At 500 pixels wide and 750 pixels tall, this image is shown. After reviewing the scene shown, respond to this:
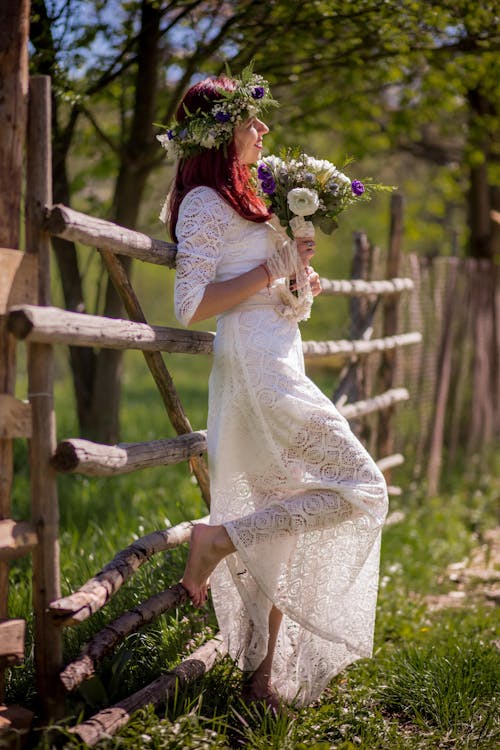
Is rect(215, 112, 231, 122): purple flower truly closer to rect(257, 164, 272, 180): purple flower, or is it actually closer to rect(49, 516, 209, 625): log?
rect(257, 164, 272, 180): purple flower

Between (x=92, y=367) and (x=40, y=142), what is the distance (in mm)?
3643

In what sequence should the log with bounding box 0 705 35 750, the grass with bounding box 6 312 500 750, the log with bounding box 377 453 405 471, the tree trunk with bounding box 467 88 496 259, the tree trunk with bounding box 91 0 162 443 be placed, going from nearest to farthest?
the log with bounding box 0 705 35 750, the grass with bounding box 6 312 500 750, the tree trunk with bounding box 91 0 162 443, the log with bounding box 377 453 405 471, the tree trunk with bounding box 467 88 496 259

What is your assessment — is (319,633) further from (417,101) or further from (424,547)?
(417,101)

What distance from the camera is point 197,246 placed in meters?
2.98

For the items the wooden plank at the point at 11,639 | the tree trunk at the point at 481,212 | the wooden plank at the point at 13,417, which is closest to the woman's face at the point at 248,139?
the wooden plank at the point at 13,417

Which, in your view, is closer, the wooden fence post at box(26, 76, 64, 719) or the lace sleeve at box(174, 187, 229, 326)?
the wooden fence post at box(26, 76, 64, 719)

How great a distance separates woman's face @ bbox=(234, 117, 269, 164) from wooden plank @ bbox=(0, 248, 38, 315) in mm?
972

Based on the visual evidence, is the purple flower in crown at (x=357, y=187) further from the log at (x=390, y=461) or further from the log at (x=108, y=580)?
the log at (x=390, y=461)

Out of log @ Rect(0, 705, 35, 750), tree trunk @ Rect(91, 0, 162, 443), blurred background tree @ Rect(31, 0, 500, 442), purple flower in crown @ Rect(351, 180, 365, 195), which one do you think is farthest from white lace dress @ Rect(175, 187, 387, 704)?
tree trunk @ Rect(91, 0, 162, 443)

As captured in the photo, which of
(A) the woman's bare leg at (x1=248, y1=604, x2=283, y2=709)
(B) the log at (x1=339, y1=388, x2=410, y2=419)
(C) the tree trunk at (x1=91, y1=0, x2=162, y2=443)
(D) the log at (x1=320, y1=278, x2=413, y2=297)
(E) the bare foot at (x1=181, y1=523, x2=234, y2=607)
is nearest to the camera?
(E) the bare foot at (x1=181, y1=523, x2=234, y2=607)

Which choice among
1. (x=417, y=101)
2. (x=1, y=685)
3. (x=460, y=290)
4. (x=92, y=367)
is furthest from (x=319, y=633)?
(x=417, y=101)

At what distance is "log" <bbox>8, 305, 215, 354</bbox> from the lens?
7.98 feet

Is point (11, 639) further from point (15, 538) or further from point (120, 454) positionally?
point (120, 454)

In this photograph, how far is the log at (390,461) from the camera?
6073mm
